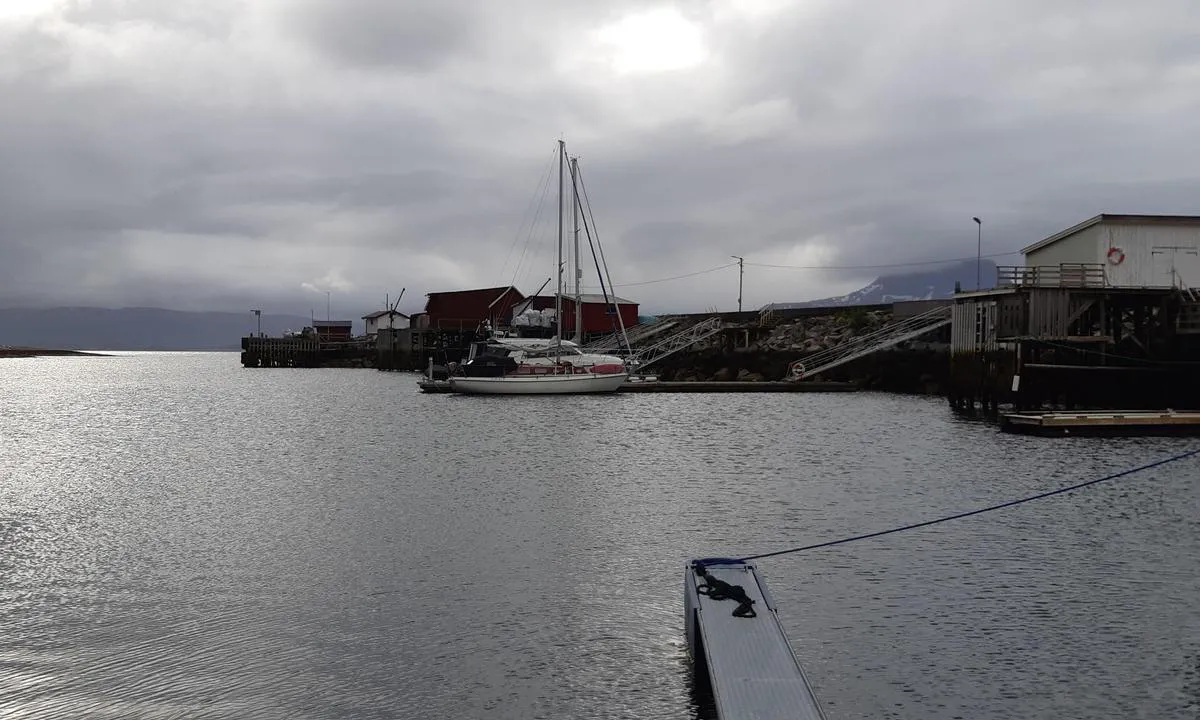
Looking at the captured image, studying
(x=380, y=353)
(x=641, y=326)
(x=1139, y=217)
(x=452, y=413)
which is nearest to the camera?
(x=1139, y=217)

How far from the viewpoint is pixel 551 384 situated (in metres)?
62.6

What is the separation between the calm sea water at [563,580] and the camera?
34.4ft

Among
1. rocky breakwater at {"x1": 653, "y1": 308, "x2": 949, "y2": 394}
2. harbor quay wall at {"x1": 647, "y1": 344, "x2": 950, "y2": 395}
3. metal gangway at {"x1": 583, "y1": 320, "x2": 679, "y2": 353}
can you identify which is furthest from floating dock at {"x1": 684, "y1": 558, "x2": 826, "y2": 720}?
metal gangway at {"x1": 583, "y1": 320, "x2": 679, "y2": 353}

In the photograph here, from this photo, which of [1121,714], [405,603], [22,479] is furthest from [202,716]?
[22,479]

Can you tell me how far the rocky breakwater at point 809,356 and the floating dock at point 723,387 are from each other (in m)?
3.19

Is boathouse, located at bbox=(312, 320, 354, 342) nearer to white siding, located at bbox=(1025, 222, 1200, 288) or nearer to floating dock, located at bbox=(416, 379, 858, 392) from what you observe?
floating dock, located at bbox=(416, 379, 858, 392)

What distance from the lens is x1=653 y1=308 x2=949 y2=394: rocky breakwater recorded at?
67125 mm

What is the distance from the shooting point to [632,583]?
1509cm

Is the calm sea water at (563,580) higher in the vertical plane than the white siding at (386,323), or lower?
lower

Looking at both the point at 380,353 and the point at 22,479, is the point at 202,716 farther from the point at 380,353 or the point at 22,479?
the point at 380,353

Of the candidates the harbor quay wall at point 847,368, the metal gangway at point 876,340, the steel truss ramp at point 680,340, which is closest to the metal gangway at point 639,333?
the steel truss ramp at point 680,340

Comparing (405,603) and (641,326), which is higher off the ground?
(641,326)

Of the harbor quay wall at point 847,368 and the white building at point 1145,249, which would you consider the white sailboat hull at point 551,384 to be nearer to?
the harbor quay wall at point 847,368

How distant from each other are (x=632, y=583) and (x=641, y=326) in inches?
3476
